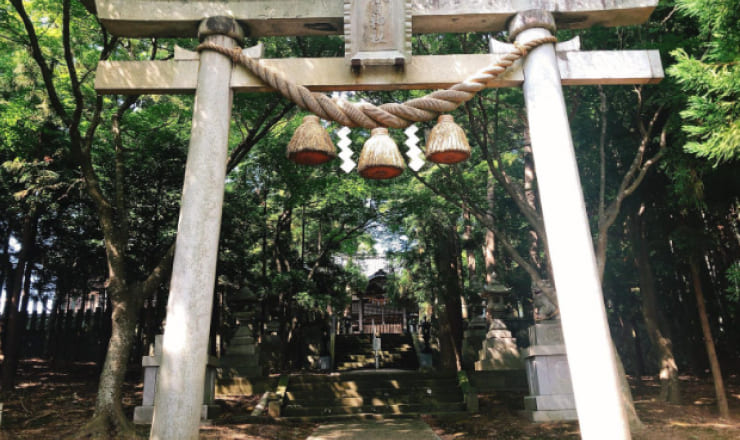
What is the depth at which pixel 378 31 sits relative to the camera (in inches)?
155

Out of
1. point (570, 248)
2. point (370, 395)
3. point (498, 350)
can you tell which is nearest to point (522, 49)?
point (570, 248)

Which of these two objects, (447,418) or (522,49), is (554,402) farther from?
(522,49)

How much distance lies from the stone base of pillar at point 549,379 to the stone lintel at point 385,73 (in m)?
4.94

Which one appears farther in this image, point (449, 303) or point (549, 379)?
point (449, 303)

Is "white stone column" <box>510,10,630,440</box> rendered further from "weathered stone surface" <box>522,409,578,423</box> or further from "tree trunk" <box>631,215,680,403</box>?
"tree trunk" <box>631,215,680,403</box>

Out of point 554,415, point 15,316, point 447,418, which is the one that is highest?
point 15,316

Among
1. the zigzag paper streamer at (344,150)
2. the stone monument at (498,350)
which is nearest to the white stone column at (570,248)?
the zigzag paper streamer at (344,150)

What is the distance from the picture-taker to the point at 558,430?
6.64 metres

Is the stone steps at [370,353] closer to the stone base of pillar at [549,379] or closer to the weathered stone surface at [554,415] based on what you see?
the stone base of pillar at [549,379]

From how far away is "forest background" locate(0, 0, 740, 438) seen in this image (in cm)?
627

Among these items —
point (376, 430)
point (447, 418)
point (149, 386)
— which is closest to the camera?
point (149, 386)

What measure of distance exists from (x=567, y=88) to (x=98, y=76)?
23.1ft

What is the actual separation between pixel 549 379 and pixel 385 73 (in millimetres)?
5979

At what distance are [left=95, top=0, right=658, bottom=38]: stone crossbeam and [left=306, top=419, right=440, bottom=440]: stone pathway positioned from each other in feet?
19.5
